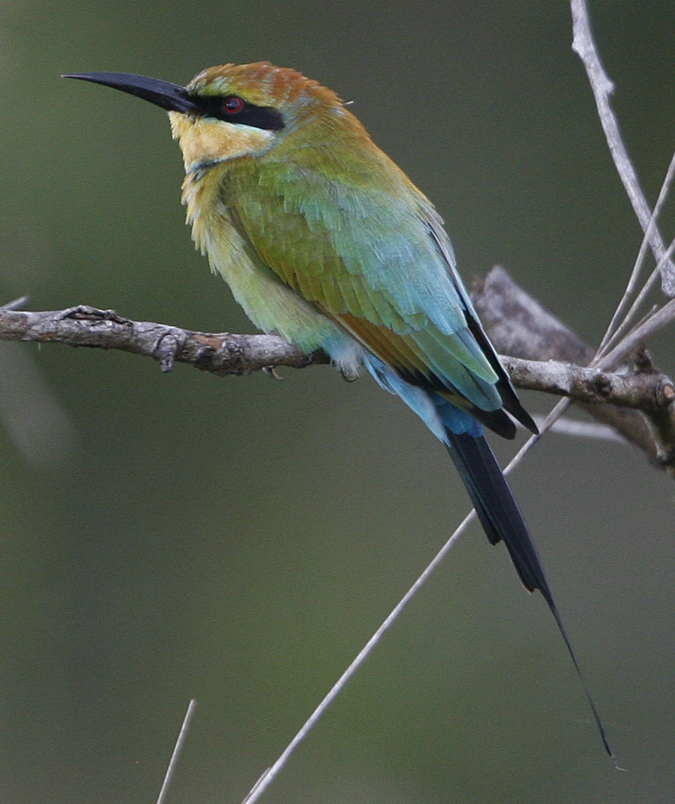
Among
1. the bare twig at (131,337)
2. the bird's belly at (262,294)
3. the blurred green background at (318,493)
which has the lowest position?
the blurred green background at (318,493)

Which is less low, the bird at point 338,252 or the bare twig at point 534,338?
the bird at point 338,252

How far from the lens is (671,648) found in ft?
12.8

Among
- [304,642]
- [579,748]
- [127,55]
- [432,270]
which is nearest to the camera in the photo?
[432,270]

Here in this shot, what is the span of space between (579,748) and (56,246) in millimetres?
2490

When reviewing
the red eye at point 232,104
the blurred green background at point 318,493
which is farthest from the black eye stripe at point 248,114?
the blurred green background at point 318,493

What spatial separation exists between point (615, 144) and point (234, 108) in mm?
996

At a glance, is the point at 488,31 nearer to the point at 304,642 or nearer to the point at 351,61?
the point at 351,61

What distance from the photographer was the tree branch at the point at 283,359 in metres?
1.74

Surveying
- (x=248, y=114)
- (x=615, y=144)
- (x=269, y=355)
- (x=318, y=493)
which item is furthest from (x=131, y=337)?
(x=318, y=493)

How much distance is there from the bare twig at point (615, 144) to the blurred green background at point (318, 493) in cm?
209

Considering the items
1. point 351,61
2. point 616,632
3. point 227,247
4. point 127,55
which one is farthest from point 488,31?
point 227,247

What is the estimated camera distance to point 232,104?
266 cm

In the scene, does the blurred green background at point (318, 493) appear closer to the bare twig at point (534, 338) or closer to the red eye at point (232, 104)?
Answer: the red eye at point (232, 104)

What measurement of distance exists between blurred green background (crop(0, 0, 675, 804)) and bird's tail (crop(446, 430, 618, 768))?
1864 millimetres
